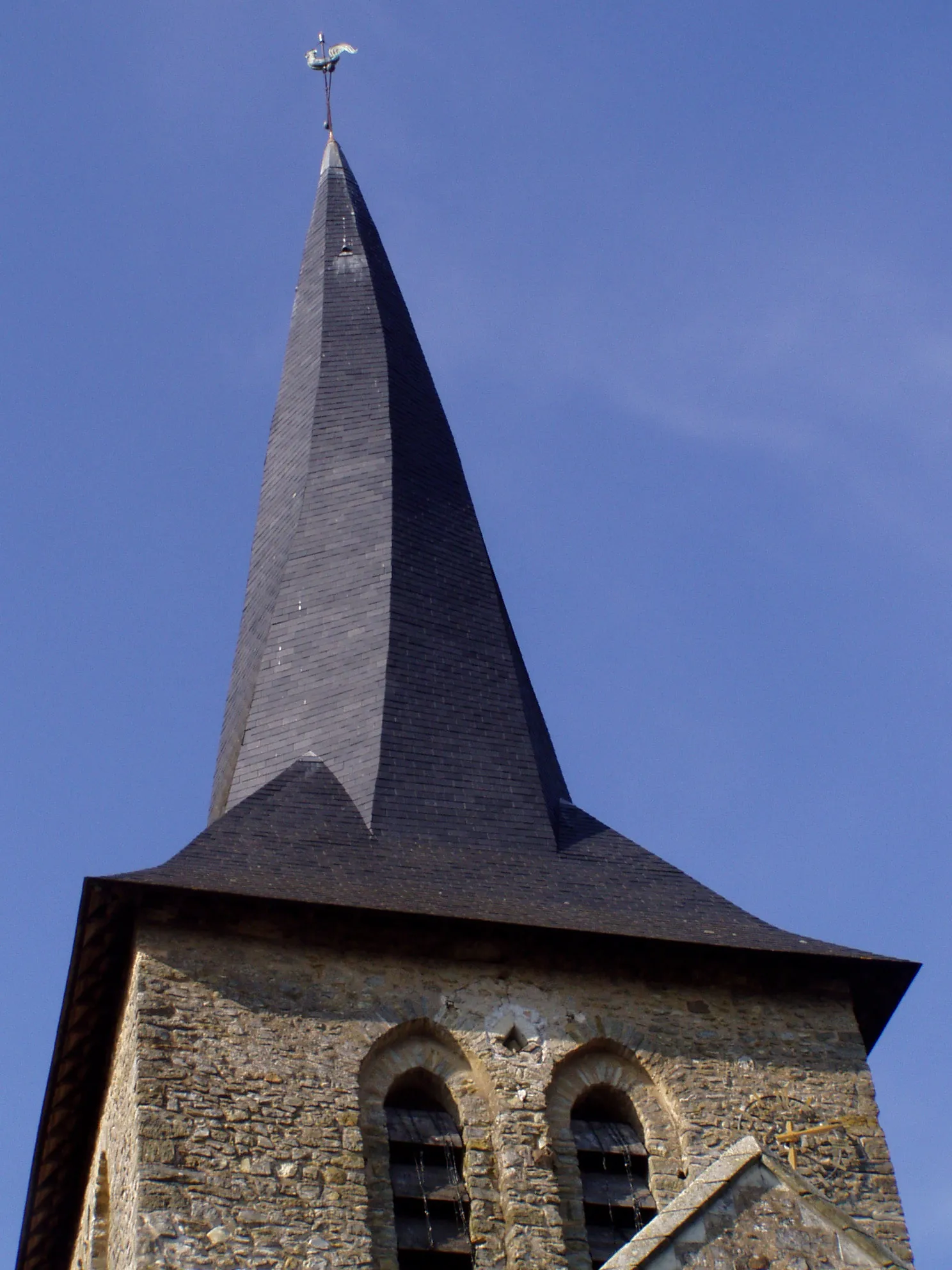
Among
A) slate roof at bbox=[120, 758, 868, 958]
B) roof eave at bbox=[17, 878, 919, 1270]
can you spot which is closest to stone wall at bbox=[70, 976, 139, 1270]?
roof eave at bbox=[17, 878, 919, 1270]

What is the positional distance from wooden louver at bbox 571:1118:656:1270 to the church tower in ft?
0.05

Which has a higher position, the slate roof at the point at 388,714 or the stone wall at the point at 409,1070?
the slate roof at the point at 388,714

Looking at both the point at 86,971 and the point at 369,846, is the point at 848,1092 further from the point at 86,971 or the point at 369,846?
the point at 86,971

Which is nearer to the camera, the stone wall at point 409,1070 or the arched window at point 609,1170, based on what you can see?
the stone wall at point 409,1070

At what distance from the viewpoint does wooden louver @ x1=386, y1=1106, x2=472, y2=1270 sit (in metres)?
10.6

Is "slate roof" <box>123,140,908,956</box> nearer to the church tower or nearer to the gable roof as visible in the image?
the church tower

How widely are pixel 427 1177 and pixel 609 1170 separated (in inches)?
38.5

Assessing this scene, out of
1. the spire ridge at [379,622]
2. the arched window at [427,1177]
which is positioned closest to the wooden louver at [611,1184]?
the arched window at [427,1177]

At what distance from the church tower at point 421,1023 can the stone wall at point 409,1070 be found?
0.02 metres

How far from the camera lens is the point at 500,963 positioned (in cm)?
1184

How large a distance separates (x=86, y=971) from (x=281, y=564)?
4.29m

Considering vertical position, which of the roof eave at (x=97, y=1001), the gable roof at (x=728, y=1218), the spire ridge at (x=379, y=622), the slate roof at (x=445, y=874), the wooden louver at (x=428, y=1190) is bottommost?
the gable roof at (x=728, y=1218)

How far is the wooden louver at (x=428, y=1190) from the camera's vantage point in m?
10.6

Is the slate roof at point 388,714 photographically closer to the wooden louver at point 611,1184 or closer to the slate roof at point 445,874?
the slate roof at point 445,874
